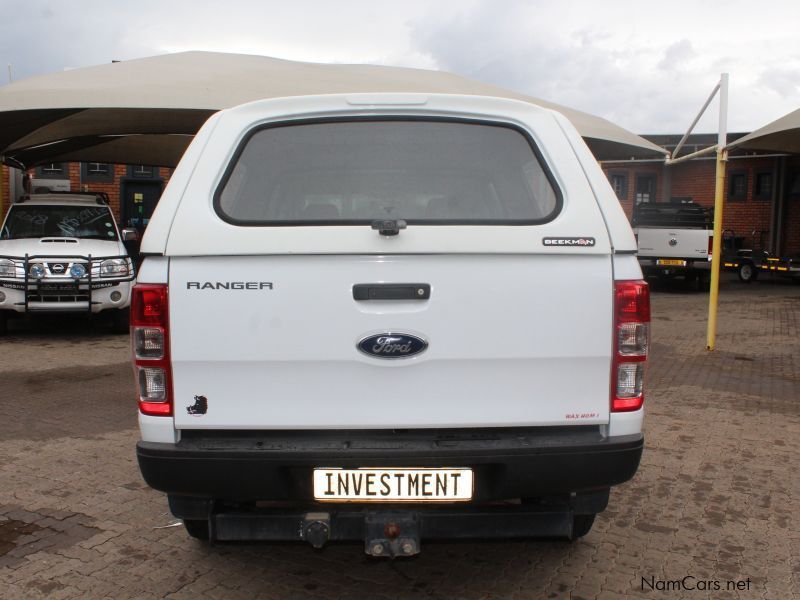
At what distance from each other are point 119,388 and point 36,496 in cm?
312

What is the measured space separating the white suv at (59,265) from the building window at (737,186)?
21.4 metres

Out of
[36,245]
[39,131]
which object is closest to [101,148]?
[39,131]

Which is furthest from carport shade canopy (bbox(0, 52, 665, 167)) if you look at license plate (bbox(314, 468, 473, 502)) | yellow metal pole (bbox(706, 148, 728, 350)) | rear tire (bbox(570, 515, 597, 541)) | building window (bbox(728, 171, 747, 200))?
building window (bbox(728, 171, 747, 200))

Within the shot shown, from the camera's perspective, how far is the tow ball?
2676 mm

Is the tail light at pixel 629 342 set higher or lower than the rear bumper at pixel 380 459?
higher

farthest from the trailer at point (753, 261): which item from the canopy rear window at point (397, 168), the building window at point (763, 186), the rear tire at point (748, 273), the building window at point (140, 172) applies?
the canopy rear window at point (397, 168)

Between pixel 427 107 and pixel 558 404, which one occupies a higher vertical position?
pixel 427 107

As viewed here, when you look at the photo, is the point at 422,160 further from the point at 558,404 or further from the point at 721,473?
the point at 721,473

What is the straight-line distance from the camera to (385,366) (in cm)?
265

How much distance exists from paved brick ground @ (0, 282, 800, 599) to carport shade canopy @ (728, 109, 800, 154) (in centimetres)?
434

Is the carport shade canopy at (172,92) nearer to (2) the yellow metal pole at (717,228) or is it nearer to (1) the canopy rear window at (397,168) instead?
(2) the yellow metal pole at (717,228)

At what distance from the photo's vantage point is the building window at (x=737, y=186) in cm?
2559

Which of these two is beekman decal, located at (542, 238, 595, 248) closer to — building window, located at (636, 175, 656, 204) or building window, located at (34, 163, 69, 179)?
building window, located at (34, 163, 69, 179)

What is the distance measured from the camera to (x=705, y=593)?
3291 mm
